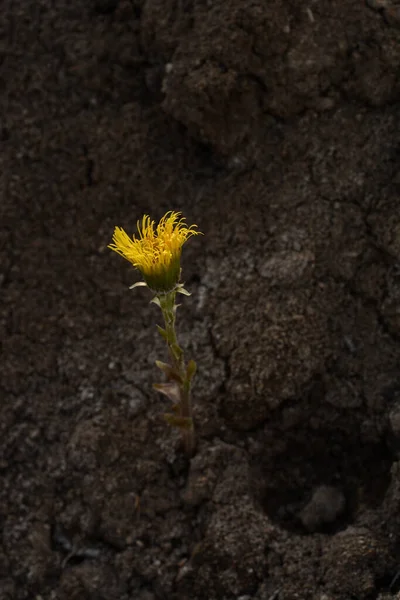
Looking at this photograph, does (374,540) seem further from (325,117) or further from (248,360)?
(325,117)

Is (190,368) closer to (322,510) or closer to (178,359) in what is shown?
(178,359)

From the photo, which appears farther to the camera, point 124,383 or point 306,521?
point 124,383

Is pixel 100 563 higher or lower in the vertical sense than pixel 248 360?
lower

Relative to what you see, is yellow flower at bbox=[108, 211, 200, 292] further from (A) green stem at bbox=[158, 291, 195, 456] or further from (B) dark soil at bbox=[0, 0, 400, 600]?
(B) dark soil at bbox=[0, 0, 400, 600]

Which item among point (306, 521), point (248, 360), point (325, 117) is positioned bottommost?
point (306, 521)

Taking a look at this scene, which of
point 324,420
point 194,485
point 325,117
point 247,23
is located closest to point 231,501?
point 194,485

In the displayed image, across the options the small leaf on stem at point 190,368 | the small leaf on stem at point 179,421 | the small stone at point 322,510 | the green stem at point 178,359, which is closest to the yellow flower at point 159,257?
the green stem at point 178,359
